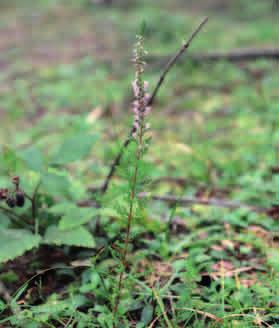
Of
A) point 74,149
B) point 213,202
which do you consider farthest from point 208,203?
point 74,149

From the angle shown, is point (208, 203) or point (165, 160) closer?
point (208, 203)

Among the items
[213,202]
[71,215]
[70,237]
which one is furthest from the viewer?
[213,202]

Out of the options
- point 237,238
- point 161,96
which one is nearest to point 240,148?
point 237,238

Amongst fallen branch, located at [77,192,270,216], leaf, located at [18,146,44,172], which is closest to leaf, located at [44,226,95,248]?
leaf, located at [18,146,44,172]

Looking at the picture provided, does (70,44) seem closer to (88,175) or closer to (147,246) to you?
(88,175)

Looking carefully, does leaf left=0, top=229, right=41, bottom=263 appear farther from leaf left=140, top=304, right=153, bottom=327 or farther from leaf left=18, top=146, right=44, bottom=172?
leaf left=140, top=304, right=153, bottom=327

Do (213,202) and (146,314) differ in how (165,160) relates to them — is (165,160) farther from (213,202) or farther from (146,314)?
(146,314)

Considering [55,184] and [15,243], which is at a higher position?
[55,184]
